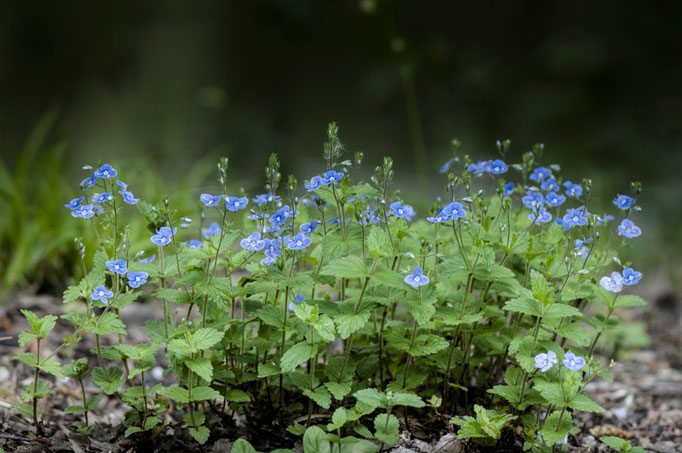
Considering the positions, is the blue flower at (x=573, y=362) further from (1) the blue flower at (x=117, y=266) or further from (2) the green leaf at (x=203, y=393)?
(1) the blue flower at (x=117, y=266)

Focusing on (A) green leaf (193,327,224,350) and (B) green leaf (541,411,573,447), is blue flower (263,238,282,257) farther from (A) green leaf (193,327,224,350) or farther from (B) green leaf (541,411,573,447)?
(B) green leaf (541,411,573,447)

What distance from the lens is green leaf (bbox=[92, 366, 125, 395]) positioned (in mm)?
1690

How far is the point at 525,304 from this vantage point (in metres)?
1.63

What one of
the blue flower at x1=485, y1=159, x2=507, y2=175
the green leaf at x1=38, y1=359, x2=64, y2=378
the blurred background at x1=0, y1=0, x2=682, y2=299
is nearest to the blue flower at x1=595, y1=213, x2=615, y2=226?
the blue flower at x1=485, y1=159, x2=507, y2=175

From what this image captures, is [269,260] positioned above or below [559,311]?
above

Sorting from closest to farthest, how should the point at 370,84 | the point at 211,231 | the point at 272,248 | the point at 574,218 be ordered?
1. the point at 272,248
2. the point at 574,218
3. the point at 211,231
4. the point at 370,84

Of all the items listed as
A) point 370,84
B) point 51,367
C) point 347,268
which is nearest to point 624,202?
point 347,268

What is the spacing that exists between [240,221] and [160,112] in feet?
6.51

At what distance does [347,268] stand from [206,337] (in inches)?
15.6

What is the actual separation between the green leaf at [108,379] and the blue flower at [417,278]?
84cm

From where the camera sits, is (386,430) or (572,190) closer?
(386,430)

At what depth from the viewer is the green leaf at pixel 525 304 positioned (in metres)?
1.60

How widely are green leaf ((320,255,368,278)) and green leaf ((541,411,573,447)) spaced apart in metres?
0.66

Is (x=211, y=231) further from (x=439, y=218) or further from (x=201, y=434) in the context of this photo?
(x=439, y=218)
